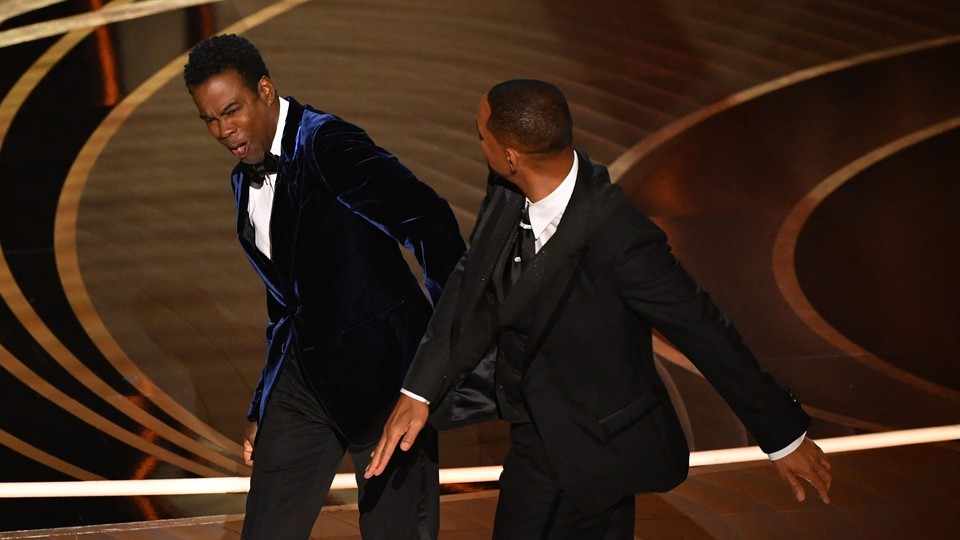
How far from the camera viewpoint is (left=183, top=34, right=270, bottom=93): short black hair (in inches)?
100

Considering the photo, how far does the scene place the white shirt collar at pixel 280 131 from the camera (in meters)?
2.64

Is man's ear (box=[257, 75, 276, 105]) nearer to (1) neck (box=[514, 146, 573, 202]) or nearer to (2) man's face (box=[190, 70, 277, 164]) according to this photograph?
(2) man's face (box=[190, 70, 277, 164])

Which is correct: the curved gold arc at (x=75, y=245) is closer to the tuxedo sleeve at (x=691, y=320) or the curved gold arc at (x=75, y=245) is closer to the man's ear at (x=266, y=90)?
the man's ear at (x=266, y=90)

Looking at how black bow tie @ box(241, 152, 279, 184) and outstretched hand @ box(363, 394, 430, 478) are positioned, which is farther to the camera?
black bow tie @ box(241, 152, 279, 184)

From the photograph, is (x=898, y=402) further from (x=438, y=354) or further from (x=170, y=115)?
(x=170, y=115)

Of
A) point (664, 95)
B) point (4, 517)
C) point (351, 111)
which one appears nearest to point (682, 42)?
point (664, 95)

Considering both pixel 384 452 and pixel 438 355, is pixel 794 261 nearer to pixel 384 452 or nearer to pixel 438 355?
pixel 438 355

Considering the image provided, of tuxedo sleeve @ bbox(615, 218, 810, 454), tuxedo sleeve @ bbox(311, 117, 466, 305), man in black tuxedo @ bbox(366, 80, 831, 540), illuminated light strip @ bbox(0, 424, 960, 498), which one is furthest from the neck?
illuminated light strip @ bbox(0, 424, 960, 498)

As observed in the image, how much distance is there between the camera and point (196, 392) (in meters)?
4.45

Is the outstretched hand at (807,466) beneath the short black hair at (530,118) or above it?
beneath

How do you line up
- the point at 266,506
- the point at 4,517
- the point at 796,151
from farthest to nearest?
the point at 796,151, the point at 4,517, the point at 266,506

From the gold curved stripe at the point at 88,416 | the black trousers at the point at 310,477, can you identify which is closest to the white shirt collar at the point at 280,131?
the black trousers at the point at 310,477

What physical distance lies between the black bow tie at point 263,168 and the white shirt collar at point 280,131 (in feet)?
0.06

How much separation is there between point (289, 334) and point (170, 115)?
162 inches
